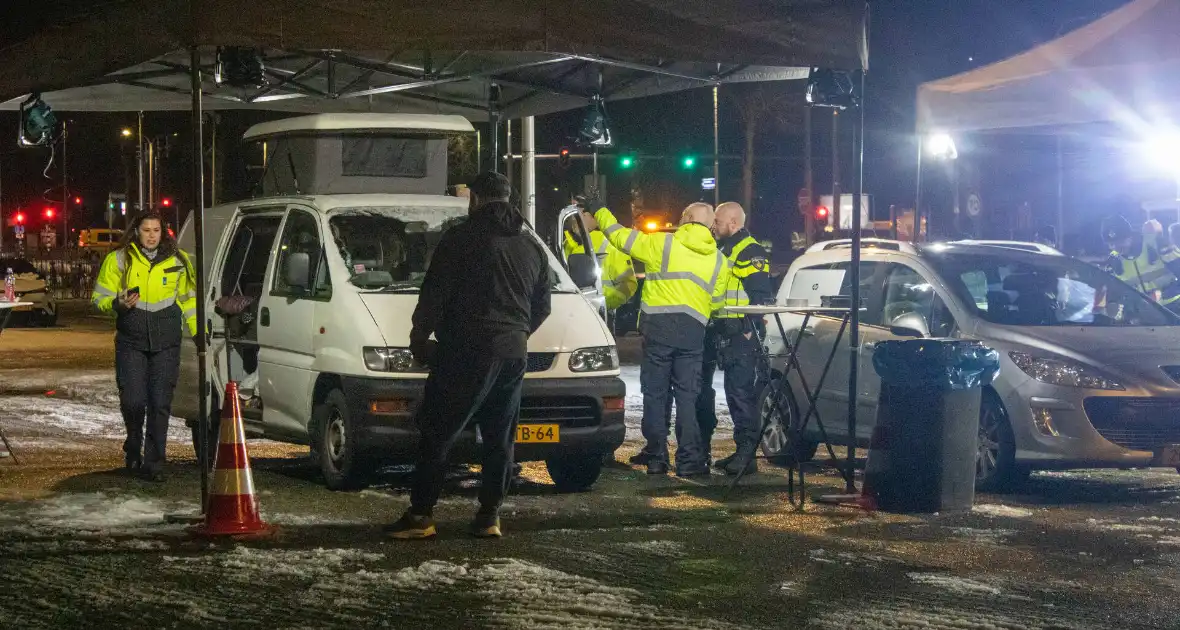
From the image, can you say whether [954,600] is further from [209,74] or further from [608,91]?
[209,74]

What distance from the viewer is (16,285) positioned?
93.0 ft

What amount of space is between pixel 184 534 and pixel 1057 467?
5357 mm

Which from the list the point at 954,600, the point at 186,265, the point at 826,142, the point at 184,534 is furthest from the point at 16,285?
the point at 826,142

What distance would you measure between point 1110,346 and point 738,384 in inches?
100

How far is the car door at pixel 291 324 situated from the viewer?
9867 mm

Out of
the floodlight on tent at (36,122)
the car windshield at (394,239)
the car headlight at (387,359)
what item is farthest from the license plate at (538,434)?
the floodlight on tent at (36,122)

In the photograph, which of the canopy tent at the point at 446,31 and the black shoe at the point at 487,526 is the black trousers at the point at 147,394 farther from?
the black shoe at the point at 487,526

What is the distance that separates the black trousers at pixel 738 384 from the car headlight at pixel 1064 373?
6.23 feet

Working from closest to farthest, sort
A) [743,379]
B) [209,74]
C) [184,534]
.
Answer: [184,534] → [743,379] → [209,74]

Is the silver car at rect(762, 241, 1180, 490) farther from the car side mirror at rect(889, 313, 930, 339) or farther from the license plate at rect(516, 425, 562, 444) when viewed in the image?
the license plate at rect(516, 425, 562, 444)

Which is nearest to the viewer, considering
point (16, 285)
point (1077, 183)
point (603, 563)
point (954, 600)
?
point (954, 600)

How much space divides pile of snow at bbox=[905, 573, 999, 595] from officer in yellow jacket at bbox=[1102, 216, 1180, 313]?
9171 millimetres

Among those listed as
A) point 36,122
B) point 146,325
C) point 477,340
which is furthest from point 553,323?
point 36,122

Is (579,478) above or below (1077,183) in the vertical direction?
below
